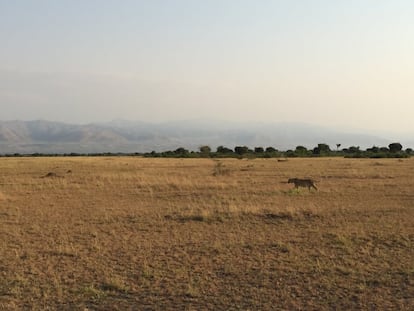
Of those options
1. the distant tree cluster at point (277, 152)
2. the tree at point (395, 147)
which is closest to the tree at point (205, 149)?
the distant tree cluster at point (277, 152)

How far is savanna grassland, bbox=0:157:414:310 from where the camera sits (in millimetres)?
7215

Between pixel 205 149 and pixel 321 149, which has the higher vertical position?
pixel 321 149

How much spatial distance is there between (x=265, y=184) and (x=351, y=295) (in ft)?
56.4

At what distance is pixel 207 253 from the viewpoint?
9.91 meters

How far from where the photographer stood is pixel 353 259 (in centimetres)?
930

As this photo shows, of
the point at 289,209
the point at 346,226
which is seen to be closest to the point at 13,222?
the point at 289,209

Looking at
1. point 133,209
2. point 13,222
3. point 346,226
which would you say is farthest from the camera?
point 133,209

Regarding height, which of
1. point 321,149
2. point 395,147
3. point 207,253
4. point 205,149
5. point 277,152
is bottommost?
point 207,253

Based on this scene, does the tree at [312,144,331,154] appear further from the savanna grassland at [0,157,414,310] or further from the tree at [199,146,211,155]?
the savanna grassland at [0,157,414,310]

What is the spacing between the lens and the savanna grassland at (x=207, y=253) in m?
7.21

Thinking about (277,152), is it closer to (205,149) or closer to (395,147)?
(205,149)

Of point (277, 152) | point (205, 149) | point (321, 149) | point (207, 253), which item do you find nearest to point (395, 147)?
point (321, 149)

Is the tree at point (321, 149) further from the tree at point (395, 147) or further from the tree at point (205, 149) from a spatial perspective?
the tree at point (205, 149)

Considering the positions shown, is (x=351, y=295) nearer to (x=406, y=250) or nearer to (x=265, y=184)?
(x=406, y=250)
